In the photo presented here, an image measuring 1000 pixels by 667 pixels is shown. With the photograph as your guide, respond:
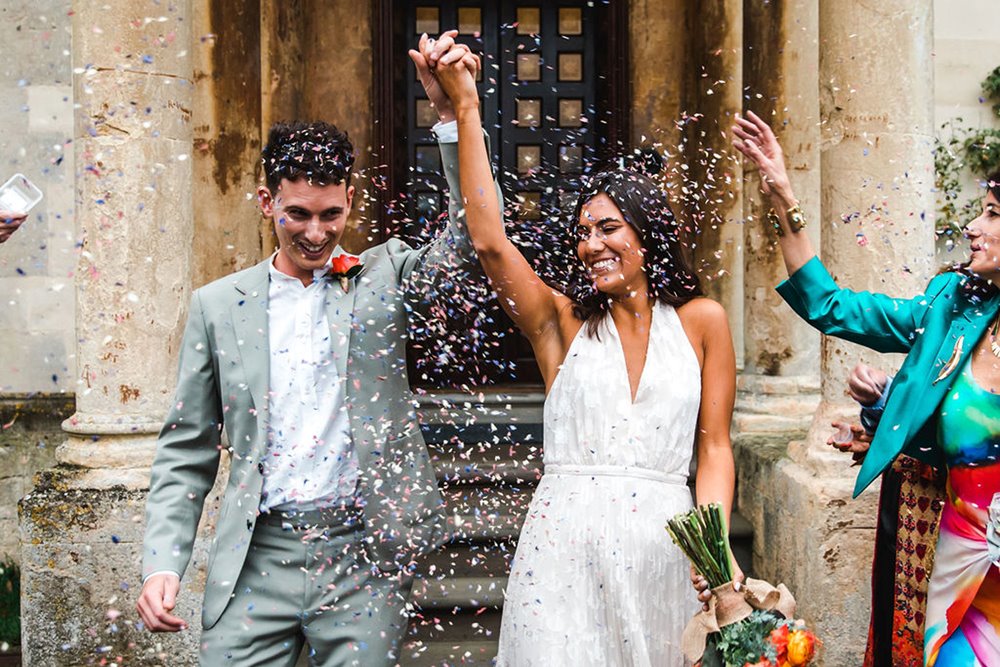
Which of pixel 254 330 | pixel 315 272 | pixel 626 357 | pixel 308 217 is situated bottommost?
pixel 626 357

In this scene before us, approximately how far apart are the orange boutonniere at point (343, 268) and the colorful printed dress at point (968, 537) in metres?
1.75

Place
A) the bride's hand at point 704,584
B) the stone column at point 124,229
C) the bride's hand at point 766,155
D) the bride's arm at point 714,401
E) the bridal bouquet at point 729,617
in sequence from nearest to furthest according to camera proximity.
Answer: the bridal bouquet at point 729,617
the bride's hand at point 704,584
the bride's arm at point 714,401
the bride's hand at point 766,155
the stone column at point 124,229

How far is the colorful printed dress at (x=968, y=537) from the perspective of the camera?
115 inches

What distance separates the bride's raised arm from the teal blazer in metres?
0.96

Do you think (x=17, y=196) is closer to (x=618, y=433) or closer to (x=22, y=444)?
(x=618, y=433)

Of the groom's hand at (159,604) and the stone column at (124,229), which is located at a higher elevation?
the stone column at (124,229)

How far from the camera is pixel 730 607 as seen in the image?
2.68 meters

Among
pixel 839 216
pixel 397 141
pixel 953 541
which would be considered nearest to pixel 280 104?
pixel 397 141

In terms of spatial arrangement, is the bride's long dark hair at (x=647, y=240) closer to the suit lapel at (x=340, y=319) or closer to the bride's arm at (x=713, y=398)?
the bride's arm at (x=713, y=398)

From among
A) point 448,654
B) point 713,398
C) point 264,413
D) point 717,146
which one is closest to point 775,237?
point 717,146

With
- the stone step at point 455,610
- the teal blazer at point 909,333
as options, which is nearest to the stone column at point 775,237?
the stone step at point 455,610

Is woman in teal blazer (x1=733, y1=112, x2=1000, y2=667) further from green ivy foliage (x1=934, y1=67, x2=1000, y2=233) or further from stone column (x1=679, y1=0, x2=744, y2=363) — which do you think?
green ivy foliage (x1=934, y1=67, x2=1000, y2=233)

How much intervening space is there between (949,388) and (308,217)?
1.89 meters

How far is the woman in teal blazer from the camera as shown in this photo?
9.68 ft
